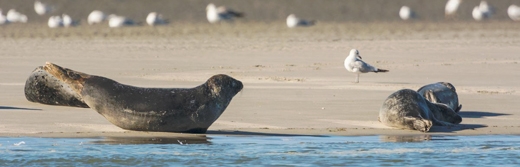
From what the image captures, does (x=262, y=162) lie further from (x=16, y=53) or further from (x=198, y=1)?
(x=198, y=1)

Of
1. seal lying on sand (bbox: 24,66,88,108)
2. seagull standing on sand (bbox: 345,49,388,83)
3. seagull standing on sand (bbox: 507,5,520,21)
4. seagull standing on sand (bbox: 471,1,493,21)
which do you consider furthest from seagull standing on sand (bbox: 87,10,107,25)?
seal lying on sand (bbox: 24,66,88,108)

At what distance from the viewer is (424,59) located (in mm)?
20406

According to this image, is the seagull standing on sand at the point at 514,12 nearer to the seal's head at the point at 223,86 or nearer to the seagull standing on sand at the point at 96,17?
the seagull standing on sand at the point at 96,17

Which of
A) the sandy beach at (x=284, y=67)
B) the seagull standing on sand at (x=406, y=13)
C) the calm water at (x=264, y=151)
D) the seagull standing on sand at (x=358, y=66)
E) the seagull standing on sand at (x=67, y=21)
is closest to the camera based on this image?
the calm water at (x=264, y=151)

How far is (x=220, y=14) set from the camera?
3253 centimetres

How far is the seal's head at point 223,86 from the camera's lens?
1000 cm

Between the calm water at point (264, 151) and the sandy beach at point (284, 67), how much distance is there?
385 mm

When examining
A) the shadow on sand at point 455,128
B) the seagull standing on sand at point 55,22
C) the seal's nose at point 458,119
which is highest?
the seagull standing on sand at point 55,22

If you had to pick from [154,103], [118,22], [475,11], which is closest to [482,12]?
[475,11]

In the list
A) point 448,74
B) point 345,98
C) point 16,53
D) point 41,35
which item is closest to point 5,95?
point 345,98

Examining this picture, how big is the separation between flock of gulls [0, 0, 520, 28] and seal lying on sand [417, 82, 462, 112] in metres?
19.7

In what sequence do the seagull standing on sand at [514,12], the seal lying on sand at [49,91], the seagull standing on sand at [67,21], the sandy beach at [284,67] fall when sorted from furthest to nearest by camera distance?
1. the seagull standing on sand at [514,12]
2. the seagull standing on sand at [67,21]
3. the seal lying on sand at [49,91]
4. the sandy beach at [284,67]

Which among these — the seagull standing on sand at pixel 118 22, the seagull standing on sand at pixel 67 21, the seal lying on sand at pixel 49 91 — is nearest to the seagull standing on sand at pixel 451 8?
the seagull standing on sand at pixel 118 22

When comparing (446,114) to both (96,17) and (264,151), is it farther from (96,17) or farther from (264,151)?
(96,17)
